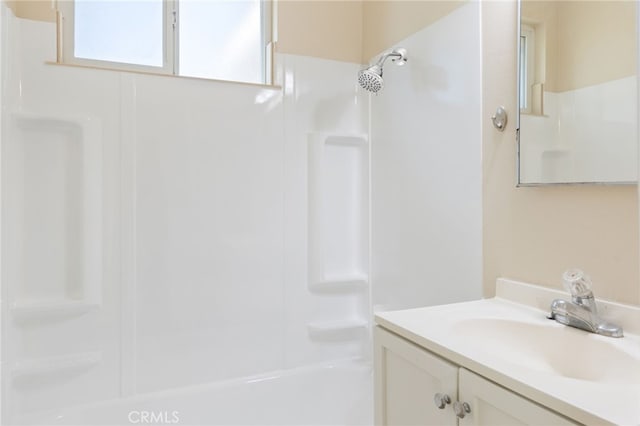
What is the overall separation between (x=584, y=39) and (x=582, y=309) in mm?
725

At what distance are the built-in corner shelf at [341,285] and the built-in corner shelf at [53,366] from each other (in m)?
1.05

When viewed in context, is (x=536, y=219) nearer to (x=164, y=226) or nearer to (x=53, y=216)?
(x=164, y=226)

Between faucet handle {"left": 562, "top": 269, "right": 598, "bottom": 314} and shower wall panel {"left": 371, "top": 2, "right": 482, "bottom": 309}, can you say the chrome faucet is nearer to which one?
faucet handle {"left": 562, "top": 269, "right": 598, "bottom": 314}

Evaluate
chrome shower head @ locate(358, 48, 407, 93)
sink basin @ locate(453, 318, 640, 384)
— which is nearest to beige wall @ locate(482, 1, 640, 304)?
sink basin @ locate(453, 318, 640, 384)

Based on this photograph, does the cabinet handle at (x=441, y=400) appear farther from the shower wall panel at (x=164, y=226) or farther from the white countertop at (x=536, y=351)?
the shower wall panel at (x=164, y=226)

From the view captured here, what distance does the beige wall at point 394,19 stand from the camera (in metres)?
1.73

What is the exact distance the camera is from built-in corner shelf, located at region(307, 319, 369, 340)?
222 centimetres

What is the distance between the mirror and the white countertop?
36 centimetres

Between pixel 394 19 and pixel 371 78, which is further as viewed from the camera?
pixel 394 19

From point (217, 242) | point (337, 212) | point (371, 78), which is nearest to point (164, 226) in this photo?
point (217, 242)

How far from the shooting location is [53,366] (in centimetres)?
177

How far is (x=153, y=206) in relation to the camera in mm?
1904

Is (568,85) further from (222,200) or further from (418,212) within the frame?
(222,200)

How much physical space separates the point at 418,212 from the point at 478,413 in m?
1.08
